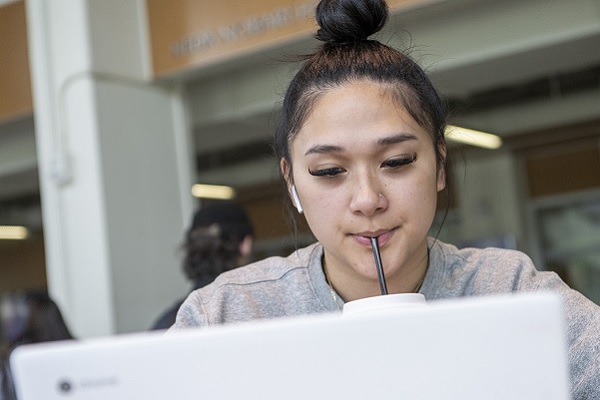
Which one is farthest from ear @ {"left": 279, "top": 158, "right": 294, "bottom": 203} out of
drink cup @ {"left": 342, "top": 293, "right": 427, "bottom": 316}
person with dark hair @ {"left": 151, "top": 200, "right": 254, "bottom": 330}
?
person with dark hair @ {"left": 151, "top": 200, "right": 254, "bottom": 330}

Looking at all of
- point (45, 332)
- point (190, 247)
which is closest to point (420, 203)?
point (190, 247)

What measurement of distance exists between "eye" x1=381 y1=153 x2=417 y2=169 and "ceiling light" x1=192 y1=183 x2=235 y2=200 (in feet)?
20.0

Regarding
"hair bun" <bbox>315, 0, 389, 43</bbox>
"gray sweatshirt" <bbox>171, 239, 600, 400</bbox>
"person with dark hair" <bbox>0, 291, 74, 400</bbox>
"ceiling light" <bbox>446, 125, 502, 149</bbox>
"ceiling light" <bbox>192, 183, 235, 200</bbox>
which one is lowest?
"person with dark hair" <bbox>0, 291, 74, 400</bbox>

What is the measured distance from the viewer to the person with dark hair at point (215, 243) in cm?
290

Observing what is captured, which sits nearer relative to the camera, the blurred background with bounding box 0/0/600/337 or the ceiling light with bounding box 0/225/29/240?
the blurred background with bounding box 0/0/600/337

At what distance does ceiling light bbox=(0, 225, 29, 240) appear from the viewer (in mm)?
8352

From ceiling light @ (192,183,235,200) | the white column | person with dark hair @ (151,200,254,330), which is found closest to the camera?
person with dark hair @ (151,200,254,330)

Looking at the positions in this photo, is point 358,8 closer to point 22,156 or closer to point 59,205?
point 59,205

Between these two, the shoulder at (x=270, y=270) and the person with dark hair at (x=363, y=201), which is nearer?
the person with dark hair at (x=363, y=201)

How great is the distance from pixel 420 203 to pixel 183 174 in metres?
3.14

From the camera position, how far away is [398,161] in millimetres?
1140

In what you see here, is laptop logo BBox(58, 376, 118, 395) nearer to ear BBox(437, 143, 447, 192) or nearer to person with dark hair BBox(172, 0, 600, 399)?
person with dark hair BBox(172, 0, 600, 399)

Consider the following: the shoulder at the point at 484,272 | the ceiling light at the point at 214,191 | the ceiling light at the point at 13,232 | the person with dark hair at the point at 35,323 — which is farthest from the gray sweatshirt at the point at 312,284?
the ceiling light at the point at 13,232

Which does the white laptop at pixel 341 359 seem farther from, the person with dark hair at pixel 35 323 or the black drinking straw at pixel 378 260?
the person with dark hair at pixel 35 323
